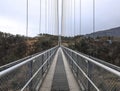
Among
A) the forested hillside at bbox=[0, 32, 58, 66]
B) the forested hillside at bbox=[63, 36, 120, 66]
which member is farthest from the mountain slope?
the forested hillside at bbox=[0, 32, 58, 66]

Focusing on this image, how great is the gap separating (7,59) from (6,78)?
27.5 meters

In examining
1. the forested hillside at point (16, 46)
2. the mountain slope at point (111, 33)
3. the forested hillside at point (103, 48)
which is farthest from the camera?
the forested hillside at point (16, 46)

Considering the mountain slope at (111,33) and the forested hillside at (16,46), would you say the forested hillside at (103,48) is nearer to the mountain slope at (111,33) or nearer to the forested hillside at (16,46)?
the mountain slope at (111,33)

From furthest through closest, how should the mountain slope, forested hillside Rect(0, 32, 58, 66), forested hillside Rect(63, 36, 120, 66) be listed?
forested hillside Rect(0, 32, 58, 66), forested hillside Rect(63, 36, 120, 66), the mountain slope

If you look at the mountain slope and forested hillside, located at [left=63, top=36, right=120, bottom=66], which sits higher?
the mountain slope

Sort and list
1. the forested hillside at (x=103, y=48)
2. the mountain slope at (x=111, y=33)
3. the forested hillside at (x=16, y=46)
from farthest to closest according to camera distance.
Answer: the forested hillside at (x=16, y=46)
the forested hillside at (x=103, y=48)
the mountain slope at (x=111, y=33)

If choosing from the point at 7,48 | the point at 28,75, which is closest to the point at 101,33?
the point at 7,48

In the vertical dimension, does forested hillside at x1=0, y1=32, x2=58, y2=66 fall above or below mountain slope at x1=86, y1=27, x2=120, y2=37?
below

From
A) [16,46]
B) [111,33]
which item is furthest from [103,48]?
[16,46]

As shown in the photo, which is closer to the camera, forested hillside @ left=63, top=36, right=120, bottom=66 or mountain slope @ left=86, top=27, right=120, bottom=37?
mountain slope @ left=86, top=27, right=120, bottom=37

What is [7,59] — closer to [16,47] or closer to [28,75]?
[16,47]

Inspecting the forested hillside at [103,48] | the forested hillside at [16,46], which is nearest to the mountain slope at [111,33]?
the forested hillside at [103,48]

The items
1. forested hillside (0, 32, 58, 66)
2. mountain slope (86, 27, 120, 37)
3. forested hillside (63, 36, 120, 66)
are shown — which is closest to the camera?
mountain slope (86, 27, 120, 37)

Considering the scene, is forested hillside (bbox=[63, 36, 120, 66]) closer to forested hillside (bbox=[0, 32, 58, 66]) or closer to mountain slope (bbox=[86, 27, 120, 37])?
mountain slope (bbox=[86, 27, 120, 37])
